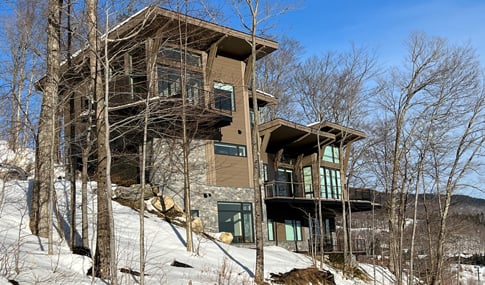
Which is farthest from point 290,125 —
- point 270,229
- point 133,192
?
point 133,192

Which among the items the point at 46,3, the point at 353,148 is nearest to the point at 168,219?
the point at 46,3

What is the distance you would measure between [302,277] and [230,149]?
8196 mm

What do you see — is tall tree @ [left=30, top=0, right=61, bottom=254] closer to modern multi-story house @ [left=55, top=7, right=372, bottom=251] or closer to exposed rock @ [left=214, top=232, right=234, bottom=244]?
modern multi-story house @ [left=55, top=7, right=372, bottom=251]

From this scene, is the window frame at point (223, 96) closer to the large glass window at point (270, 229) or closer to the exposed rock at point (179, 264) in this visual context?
the large glass window at point (270, 229)

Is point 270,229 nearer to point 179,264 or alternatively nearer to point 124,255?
point 179,264

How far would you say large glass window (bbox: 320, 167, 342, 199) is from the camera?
26.4 m

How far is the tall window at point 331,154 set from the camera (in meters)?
27.4

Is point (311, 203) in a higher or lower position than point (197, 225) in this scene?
higher

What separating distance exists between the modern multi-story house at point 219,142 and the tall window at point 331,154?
601mm

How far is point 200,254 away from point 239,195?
672 cm

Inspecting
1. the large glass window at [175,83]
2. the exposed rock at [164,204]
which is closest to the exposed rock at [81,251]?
the large glass window at [175,83]

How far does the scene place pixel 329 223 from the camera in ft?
92.5

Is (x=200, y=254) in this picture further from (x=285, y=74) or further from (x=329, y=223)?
(x=285, y=74)

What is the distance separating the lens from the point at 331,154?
1101 inches
